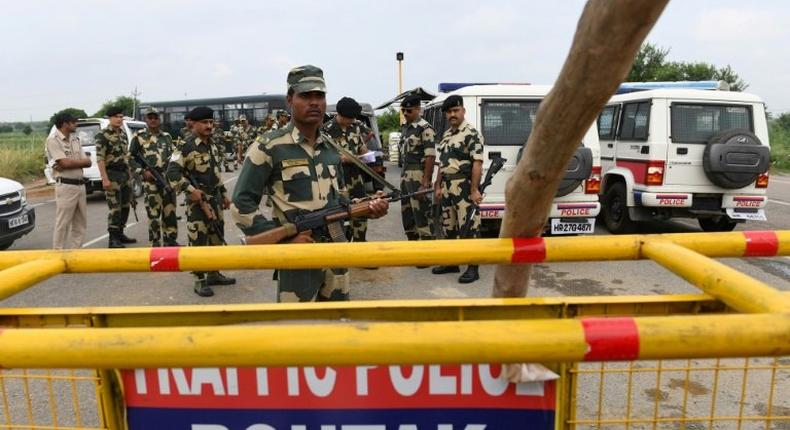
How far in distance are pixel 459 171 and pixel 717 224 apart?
4.52 metres

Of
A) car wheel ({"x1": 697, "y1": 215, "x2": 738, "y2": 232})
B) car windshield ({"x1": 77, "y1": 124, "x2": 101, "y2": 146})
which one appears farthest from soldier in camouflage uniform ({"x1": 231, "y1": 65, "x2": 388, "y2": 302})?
car windshield ({"x1": 77, "y1": 124, "x2": 101, "y2": 146})

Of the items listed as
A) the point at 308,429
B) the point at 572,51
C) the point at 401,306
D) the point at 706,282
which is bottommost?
the point at 308,429

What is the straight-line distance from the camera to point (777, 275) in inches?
217

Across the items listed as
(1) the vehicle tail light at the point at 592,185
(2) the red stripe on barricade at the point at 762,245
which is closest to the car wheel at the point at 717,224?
(1) the vehicle tail light at the point at 592,185

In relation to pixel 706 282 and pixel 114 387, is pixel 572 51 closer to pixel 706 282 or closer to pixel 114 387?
pixel 706 282

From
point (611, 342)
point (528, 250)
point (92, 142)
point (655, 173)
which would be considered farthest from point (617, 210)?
point (92, 142)

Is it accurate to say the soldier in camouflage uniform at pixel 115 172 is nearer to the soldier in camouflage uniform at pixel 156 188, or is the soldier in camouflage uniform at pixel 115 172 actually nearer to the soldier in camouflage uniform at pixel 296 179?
the soldier in camouflage uniform at pixel 156 188

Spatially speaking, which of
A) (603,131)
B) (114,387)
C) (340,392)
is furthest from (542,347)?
(603,131)

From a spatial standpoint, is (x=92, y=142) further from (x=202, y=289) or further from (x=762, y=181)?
(x=762, y=181)

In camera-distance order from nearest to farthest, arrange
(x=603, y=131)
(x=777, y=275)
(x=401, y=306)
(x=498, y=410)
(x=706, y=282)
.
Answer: (x=706, y=282) → (x=498, y=410) → (x=401, y=306) → (x=777, y=275) → (x=603, y=131)

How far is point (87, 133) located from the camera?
11.9 meters

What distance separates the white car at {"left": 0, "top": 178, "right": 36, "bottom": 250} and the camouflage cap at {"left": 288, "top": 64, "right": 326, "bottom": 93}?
5.54 metres

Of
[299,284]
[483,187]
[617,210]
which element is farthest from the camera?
[617,210]

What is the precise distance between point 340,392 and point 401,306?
0.27m
